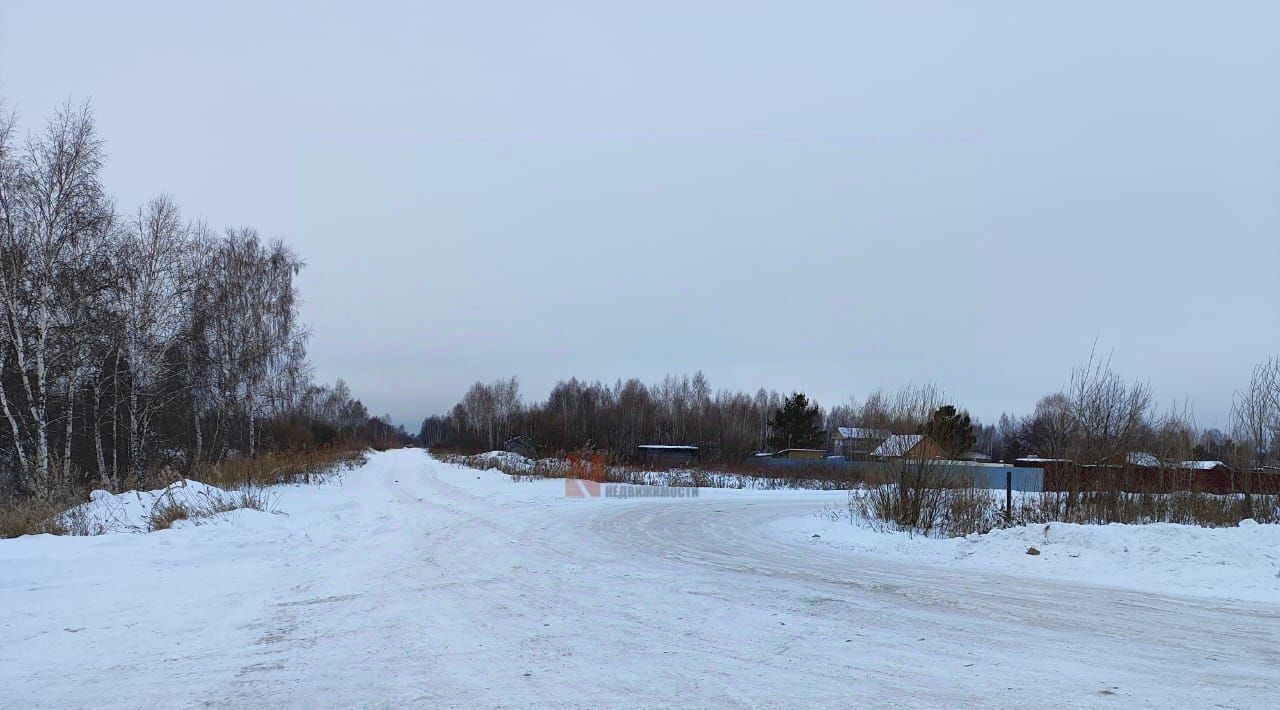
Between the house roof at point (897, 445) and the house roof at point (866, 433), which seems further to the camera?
the house roof at point (866, 433)

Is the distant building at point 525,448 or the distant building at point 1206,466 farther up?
the distant building at point 1206,466

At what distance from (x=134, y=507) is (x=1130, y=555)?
688 inches

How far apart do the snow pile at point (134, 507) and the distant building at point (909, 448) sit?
47.2 feet

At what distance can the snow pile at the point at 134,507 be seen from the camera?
1249 centimetres

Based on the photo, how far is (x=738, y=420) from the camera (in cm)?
10031

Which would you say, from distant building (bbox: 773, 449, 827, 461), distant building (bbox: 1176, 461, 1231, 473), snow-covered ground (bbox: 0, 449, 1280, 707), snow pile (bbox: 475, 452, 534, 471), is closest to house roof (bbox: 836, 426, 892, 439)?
snow-covered ground (bbox: 0, 449, 1280, 707)

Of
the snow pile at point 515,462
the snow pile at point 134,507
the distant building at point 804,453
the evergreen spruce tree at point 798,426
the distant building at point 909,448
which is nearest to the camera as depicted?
the snow pile at point 134,507

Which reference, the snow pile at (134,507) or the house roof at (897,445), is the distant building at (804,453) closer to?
the house roof at (897,445)

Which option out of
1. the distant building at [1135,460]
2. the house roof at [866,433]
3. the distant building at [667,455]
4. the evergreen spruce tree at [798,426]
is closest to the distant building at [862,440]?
the house roof at [866,433]

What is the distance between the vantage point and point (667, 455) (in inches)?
2349

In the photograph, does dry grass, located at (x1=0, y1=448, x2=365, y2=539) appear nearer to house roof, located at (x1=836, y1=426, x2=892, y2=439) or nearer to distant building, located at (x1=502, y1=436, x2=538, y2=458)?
house roof, located at (x1=836, y1=426, x2=892, y2=439)

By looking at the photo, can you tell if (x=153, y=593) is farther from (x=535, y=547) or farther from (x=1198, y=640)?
(x=1198, y=640)

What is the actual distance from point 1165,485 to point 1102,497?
1.50 meters

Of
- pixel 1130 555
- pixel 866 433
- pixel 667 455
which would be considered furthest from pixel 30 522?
pixel 667 455
